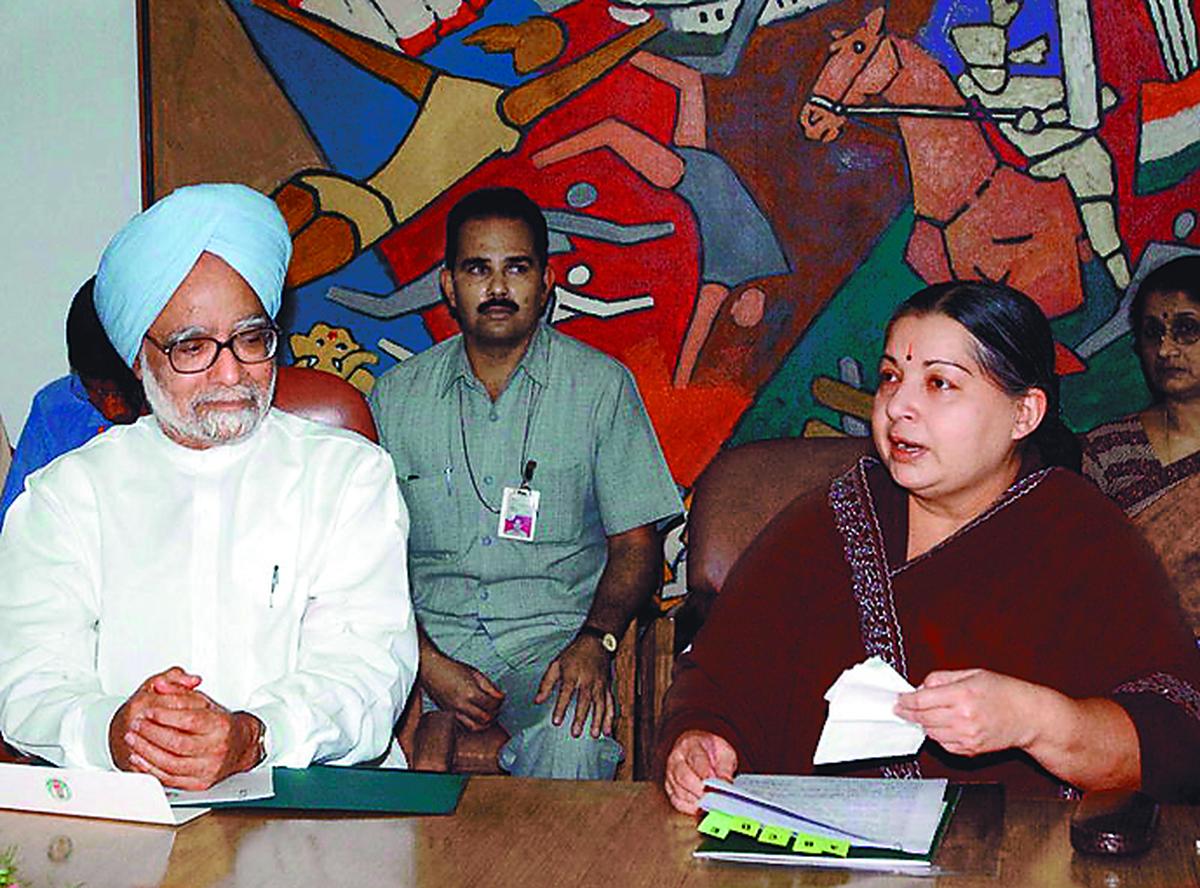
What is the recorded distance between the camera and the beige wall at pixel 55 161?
4.46m

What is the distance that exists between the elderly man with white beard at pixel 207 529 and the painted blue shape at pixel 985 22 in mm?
2195

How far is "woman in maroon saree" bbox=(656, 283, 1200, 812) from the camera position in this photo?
2.41 meters

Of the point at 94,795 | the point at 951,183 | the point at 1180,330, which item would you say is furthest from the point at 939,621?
the point at 951,183

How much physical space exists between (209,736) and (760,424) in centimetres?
248

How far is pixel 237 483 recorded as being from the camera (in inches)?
105

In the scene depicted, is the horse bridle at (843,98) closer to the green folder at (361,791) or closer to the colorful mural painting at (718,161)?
the colorful mural painting at (718,161)

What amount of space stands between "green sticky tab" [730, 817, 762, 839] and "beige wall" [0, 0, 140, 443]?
10.1ft

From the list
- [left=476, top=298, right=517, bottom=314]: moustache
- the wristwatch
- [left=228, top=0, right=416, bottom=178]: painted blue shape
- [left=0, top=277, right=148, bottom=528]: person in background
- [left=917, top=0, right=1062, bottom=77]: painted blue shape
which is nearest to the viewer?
[left=0, top=277, right=148, bottom=528]: person in background

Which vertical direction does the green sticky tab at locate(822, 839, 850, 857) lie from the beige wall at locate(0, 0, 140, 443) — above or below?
below

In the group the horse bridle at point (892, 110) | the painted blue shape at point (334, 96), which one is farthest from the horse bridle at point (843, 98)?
the painted blue shape at point (334, 96)

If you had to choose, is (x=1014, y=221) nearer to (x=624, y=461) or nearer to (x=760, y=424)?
(x=760, y=424)

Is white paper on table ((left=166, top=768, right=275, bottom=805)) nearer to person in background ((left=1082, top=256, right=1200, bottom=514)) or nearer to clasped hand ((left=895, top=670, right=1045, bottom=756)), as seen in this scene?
clasped hand ((left=895, top=670, right=1045, bottom=756))

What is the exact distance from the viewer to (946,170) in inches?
168

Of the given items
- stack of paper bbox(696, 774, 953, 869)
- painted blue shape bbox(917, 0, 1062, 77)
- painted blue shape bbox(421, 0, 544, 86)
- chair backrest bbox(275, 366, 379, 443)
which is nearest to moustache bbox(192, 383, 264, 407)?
chair backrest bbox(275, 366, 379, 443)
